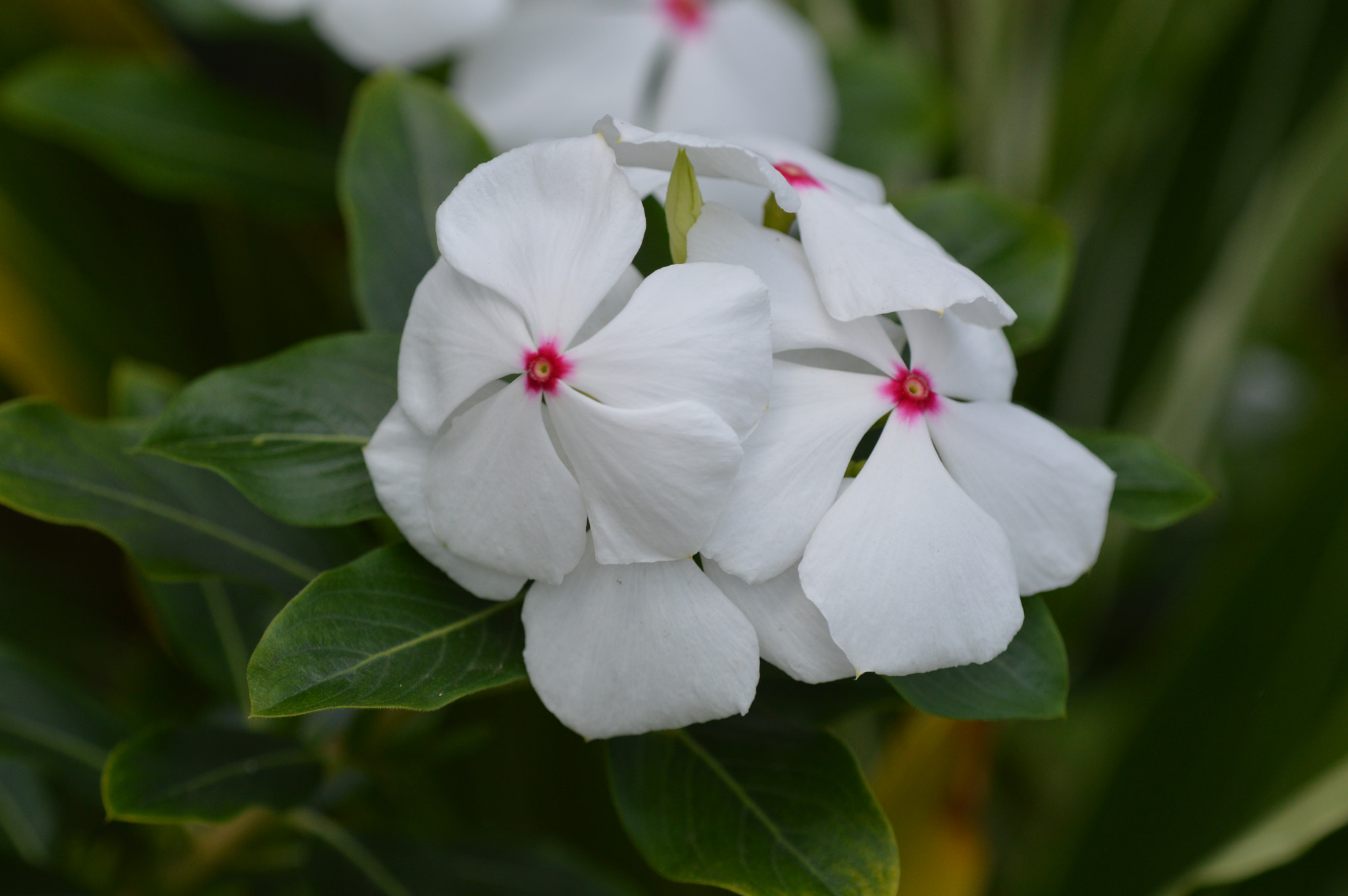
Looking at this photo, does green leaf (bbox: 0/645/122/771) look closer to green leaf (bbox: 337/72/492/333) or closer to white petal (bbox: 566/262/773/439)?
green leaf (bbox: 337/72/492/333)

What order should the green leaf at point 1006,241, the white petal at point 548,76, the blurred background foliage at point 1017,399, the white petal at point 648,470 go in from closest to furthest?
the white petal at point 648,470
the green leaf at point 1006,241
the blurred background foliage at point 1017,399
the white petal at point 548,76

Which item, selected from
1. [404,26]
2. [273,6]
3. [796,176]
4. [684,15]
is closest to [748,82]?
A: [684,15]

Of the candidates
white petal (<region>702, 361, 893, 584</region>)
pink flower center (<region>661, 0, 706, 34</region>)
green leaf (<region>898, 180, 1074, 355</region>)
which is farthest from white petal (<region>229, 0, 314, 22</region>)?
A: white petal (<region>702, 361, 893, 584</region>)

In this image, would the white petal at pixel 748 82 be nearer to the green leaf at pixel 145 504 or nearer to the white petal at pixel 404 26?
the white petal at pixel 404 26

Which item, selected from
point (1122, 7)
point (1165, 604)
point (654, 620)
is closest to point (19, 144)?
point (654, 620)

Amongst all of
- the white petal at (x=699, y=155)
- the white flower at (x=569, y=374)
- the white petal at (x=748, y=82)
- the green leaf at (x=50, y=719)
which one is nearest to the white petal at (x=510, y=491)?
the white flower at (x=569, y=374)

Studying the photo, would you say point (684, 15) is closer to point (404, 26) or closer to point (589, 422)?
point (404, 26)
